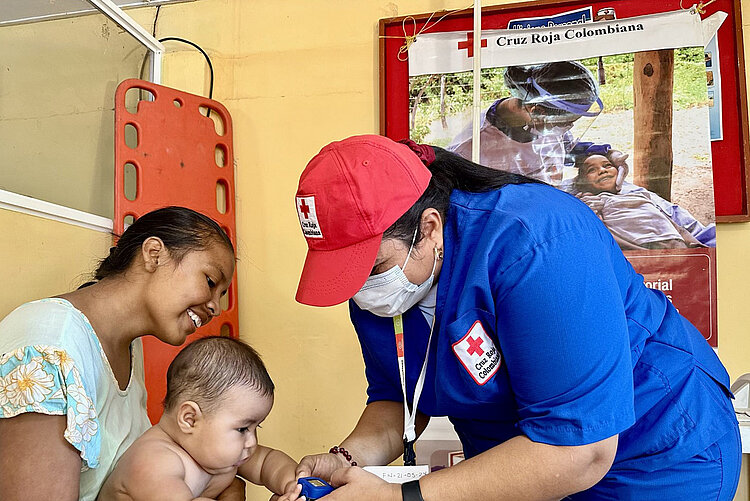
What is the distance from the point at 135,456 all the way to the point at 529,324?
77cm

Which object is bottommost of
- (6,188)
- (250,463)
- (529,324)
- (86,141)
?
(250,463)

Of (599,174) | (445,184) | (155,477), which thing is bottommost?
(155,477)

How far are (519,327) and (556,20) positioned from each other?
1601 mm

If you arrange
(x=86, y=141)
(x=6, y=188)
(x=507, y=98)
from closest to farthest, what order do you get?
(x=6, y=188) → (x=86, y=141) → (x=507, y=98)

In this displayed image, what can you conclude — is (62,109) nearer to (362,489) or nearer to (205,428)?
(205,428)

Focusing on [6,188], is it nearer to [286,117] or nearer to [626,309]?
[286,117]

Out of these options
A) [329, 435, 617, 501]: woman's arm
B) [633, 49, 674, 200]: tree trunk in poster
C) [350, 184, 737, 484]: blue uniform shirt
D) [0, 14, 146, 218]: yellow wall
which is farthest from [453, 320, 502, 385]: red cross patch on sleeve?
[633, 49, 674, 200]: tree trunk in poster

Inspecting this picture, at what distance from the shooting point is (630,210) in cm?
219

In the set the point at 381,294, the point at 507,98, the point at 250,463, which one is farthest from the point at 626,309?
the point at 507,98

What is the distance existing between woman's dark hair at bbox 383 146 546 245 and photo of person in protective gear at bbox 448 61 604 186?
1.10 metres

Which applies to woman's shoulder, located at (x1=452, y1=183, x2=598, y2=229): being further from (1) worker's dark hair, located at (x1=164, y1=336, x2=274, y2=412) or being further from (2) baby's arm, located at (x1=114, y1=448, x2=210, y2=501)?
(2) baby's arm, located at (x1=114, y1=448, x2=210, y2=501)

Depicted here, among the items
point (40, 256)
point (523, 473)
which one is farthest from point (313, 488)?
point (40, 256)

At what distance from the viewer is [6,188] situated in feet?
5.57

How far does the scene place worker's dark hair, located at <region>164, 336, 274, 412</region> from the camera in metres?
1.37
